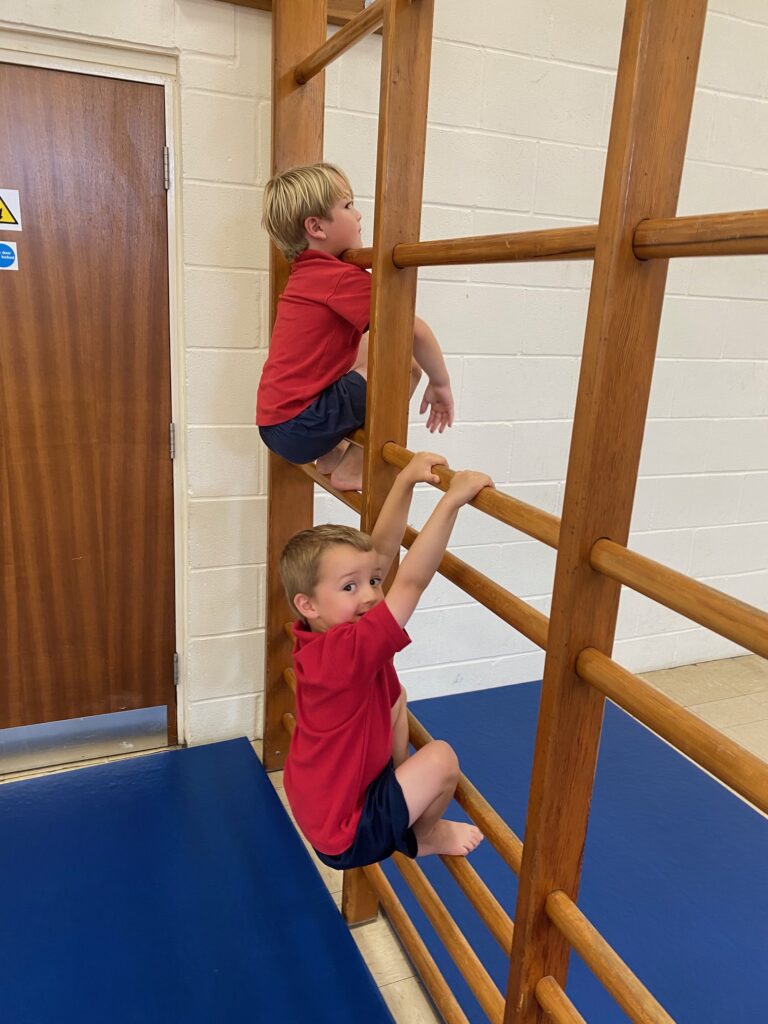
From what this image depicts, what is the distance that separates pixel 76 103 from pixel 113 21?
220mm

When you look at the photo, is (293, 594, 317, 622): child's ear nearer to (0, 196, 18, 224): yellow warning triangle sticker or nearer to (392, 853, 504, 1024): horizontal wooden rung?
(392, 853, 504, 1024): horizontal wooden rung

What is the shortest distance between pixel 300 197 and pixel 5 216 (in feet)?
2.85

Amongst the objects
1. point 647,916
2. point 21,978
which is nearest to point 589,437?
point 647,916

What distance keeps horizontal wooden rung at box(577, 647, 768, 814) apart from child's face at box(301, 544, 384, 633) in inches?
19.2

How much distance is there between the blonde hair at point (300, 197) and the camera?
178 centimetres

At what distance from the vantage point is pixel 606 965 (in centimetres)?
108

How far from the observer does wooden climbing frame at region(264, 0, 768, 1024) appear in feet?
3.01

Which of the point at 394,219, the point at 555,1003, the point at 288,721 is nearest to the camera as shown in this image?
the point at 555,1003

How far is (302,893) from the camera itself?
203 cm

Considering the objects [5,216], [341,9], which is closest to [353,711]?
[5,216]

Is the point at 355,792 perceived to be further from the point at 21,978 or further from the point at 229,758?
the point at 229,758

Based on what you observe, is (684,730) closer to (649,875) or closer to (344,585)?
(344,585)

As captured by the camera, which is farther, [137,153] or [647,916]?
[137,153]

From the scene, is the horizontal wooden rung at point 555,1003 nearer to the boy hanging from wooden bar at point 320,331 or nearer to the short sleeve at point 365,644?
the short sleeve at point 365,644
